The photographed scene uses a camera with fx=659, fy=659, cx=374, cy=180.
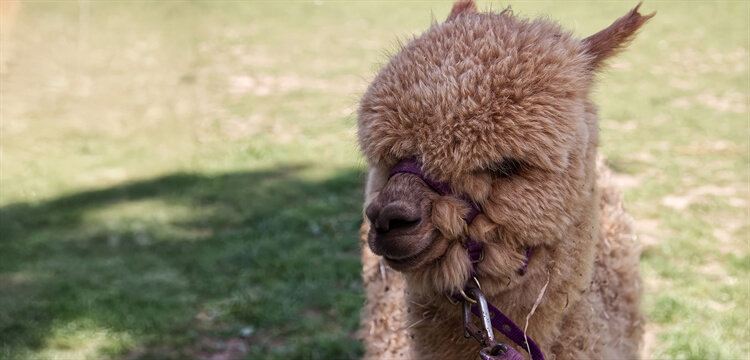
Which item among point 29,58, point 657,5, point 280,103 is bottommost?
point 280,103

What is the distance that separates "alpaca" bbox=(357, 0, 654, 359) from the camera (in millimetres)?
1889

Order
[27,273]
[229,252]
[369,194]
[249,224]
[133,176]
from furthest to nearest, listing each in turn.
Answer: [133,176]
[249,224]
[229,252]
[27,273]
[369,194]

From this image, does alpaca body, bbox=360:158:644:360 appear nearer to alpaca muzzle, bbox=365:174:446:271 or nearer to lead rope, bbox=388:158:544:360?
lead rope, bbox=388:158:544:360

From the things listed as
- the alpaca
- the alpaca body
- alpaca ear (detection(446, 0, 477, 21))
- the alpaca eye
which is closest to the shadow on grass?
the alpaca body

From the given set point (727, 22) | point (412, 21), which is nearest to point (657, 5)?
point (727, 22)

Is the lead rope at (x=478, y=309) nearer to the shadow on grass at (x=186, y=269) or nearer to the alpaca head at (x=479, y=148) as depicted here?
the alpaca head at (x=479, y=148)

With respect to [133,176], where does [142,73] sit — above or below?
above

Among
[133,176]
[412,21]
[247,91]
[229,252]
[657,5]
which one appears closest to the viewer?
[229,252]

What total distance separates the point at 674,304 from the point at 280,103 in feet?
25.7

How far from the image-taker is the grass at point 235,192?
459 cm

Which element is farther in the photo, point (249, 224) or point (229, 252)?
point (249, 224)

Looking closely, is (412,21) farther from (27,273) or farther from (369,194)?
(369,194)

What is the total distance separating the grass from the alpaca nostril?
0.63m

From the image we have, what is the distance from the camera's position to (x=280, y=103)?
11203 millimetres
